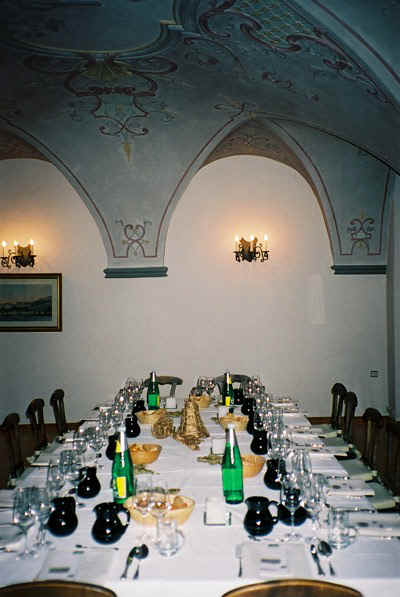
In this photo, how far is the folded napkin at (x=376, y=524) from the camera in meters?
2.27

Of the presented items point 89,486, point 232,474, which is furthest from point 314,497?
point 89,486

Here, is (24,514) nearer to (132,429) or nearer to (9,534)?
(9,534)

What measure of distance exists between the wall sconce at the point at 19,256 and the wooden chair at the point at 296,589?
6.97 m

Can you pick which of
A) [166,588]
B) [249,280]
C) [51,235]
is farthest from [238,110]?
[166,588]

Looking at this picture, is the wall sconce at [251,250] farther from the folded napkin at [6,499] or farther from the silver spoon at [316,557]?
the silver spoon at [316,557]

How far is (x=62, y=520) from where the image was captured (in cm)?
232

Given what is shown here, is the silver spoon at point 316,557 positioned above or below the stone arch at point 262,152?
below

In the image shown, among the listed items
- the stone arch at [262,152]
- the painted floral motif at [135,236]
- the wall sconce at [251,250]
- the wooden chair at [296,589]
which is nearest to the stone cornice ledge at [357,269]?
the stone arch at [262,152]

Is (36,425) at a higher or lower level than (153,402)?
lower

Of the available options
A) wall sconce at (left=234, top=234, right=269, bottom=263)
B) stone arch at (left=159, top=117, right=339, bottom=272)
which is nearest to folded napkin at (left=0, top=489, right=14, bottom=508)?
stone arch at (left=159, top=117, right=339, bottom=272)

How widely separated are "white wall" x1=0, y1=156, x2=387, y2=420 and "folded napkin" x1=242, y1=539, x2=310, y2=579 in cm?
584

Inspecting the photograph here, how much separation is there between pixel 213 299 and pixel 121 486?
5.44 metres

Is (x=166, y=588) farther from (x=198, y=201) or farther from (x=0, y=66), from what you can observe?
(x=198, y=201)

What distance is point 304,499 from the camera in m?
2.38
